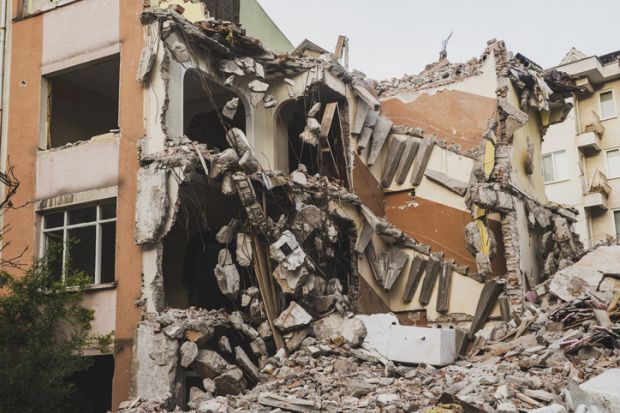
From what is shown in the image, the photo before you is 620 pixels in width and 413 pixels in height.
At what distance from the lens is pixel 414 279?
1717 centimetres

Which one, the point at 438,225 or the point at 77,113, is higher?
the point at 77,113

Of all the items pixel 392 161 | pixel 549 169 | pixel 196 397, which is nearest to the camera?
pixel 196 397

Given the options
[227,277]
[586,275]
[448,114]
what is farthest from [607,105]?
[227,277]

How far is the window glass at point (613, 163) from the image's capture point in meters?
29.4

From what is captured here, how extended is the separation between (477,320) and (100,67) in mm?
9584

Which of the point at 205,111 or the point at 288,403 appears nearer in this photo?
the point at 288,403

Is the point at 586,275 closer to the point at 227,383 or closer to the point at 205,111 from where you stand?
the point at 227,383

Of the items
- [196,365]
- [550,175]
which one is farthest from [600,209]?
[196,365]

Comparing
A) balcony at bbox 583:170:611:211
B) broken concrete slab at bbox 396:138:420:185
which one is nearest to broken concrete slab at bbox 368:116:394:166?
broken concrete slab at bbox 396:138:420:185

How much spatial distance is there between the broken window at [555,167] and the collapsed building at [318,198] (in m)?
8.57

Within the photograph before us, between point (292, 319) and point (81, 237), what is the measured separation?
5002 millimetres

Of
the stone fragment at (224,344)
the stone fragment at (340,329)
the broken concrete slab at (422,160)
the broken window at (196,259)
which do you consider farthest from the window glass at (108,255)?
the broken concrete slab at (422,160)

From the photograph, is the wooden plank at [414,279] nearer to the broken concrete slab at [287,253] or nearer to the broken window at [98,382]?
the broken concrete slab at [287,253]

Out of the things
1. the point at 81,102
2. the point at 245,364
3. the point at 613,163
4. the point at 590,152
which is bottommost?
the point at 245,364
